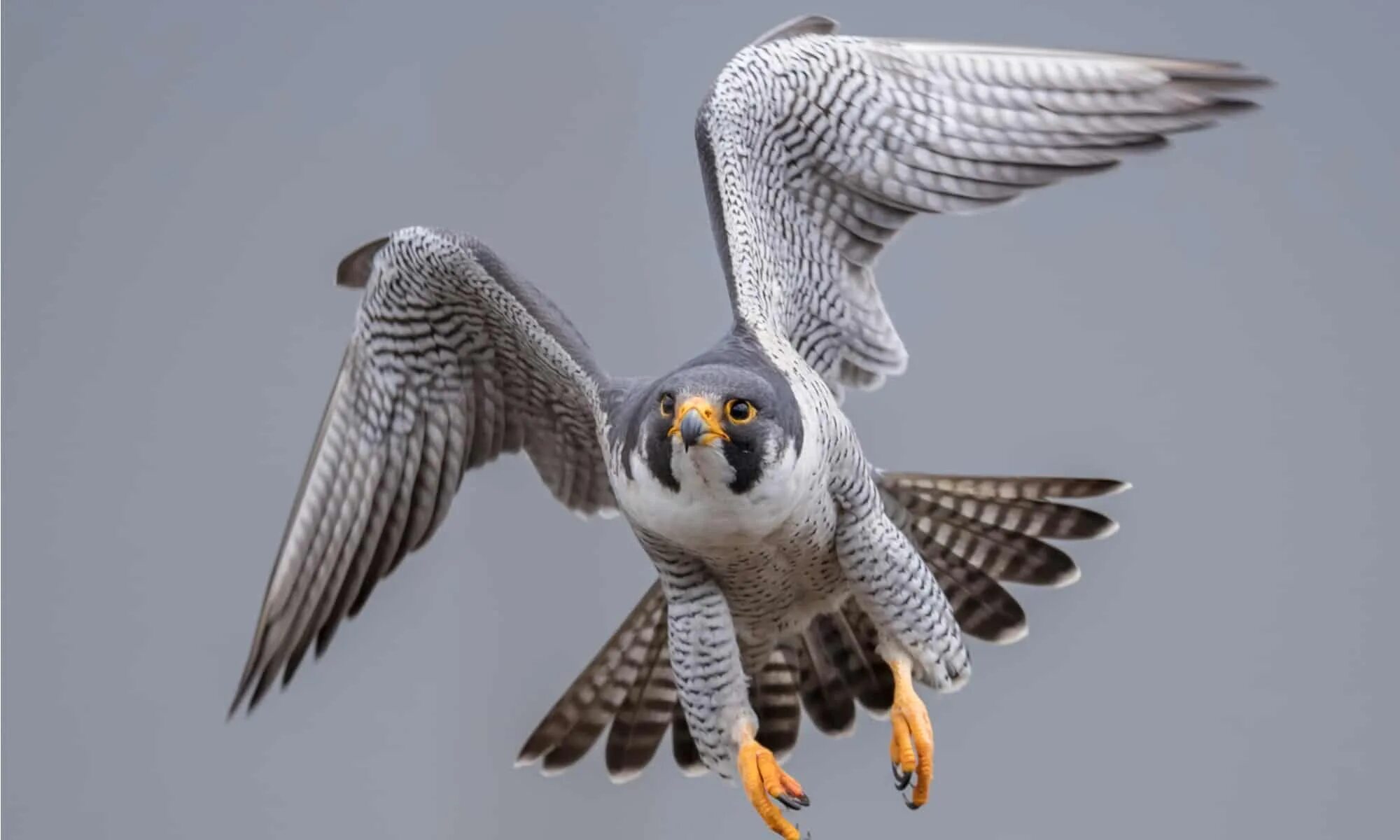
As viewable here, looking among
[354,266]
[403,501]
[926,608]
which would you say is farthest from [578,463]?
[926,608]

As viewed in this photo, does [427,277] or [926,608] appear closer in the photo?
[926,608]

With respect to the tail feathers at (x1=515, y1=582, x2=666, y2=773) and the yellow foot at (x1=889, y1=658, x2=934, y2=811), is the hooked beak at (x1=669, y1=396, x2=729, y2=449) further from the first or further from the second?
the tail feathers at (x1=515, y1=582, x2=666, y2=773)

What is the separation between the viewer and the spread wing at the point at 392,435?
408 centimetres

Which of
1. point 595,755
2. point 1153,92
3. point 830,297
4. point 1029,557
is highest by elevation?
point 1153,92

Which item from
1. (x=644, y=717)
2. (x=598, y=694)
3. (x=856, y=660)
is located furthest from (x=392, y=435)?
(x=856, y=660)

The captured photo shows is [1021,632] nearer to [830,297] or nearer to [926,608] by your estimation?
[926,608]

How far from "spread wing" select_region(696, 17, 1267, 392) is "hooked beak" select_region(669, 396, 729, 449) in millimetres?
904

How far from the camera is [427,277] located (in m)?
3.96

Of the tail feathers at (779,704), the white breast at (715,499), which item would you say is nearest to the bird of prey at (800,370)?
the tail feathers at (779,704)

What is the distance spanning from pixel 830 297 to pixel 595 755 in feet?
4.45

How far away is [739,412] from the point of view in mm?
Result: 3061

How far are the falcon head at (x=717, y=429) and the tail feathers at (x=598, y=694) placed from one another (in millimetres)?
1152

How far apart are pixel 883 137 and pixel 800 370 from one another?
2.62ft

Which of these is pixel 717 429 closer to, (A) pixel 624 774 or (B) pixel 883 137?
(B) pixel 883 137
